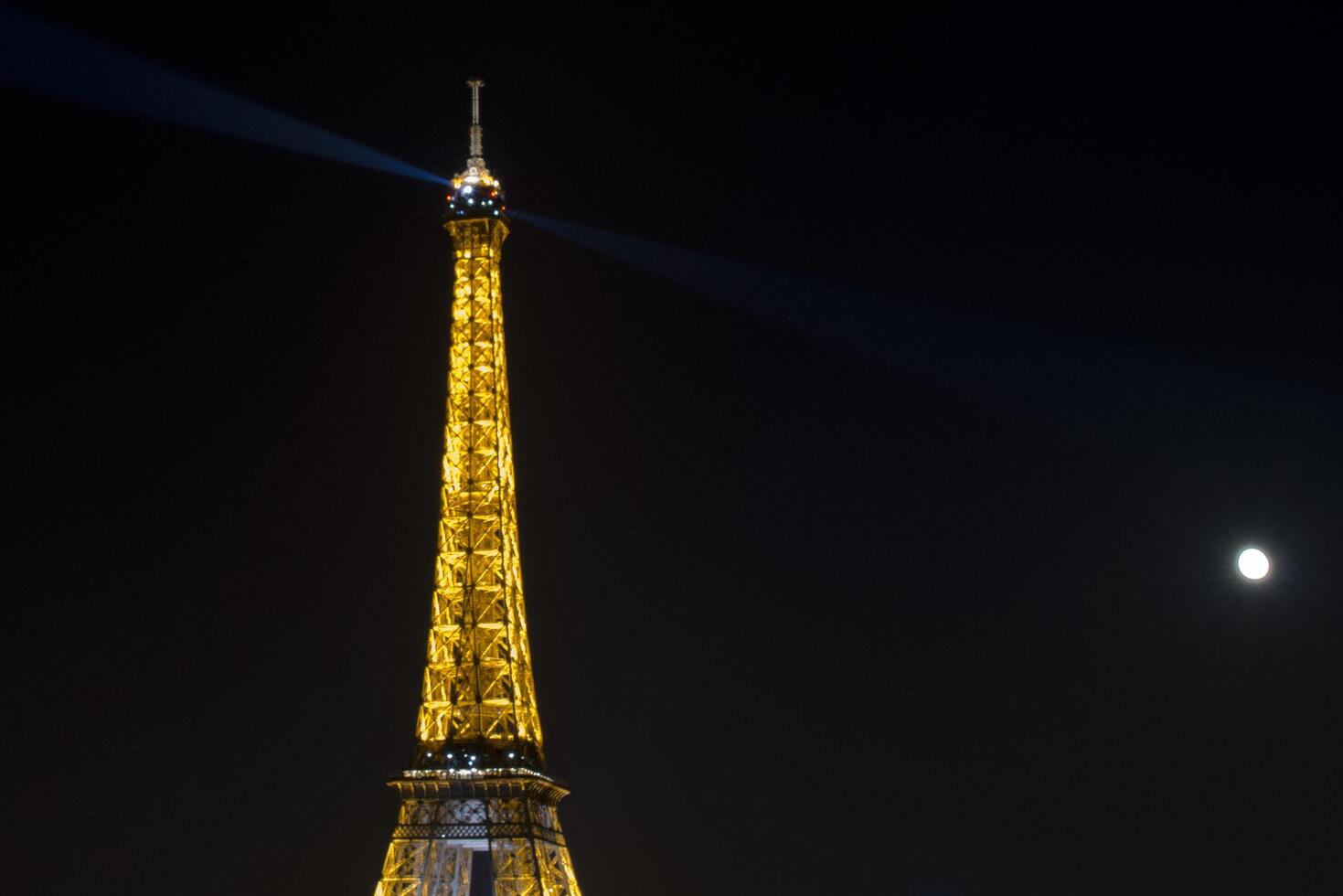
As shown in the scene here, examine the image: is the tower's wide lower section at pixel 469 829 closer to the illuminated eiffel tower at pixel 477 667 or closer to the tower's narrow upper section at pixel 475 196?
the illuminated eiffel tower at pixel 477 667

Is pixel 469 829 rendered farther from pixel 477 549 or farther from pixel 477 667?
pixel 477 549

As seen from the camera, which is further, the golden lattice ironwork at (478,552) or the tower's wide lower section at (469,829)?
the golden lattice ironwork at (478,552)

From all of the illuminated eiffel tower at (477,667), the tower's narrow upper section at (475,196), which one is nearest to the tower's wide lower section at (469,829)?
the illuminated eiffel tower at (477,667)

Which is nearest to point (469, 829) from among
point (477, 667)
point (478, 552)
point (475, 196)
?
point (477, 667)

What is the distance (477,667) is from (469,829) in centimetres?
562

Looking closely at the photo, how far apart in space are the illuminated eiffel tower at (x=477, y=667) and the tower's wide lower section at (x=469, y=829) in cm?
4

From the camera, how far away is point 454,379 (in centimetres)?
8856

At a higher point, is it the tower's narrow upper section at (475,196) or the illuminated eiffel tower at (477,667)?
the tower's narrow upper section at (475,196)

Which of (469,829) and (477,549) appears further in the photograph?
(477,549)

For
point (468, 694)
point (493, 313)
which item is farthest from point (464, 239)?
point (468, 694)

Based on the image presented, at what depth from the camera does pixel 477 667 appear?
84.2 m

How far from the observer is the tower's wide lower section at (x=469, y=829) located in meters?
82.1

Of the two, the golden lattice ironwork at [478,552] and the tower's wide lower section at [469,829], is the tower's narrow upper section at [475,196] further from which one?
the tower's wide lower section at [469,829]

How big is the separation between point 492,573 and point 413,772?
760 cm
